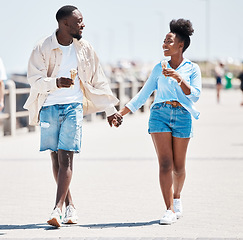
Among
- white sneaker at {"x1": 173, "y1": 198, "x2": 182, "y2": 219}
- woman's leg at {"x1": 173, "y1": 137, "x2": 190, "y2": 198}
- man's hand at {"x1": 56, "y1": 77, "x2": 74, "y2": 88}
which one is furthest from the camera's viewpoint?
white sneaker at {"x1": 173, "y1": 198, "x2": 182, "y2": 219}

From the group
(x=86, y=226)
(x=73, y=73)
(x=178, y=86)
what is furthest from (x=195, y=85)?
(x=86, y=226)

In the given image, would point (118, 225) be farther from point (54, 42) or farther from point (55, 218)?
point (54, 42)

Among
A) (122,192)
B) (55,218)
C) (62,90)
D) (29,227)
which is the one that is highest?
(62,90)

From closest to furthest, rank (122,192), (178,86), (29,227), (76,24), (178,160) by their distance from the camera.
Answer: (76,24)
(29,227)
(178,86)
(178,160)
(122,192)

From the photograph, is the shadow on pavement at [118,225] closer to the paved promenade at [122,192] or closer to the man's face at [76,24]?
the paved promenade at [122,192]

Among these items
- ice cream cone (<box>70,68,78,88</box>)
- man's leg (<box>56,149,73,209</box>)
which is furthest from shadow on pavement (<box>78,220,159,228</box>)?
ice cream cone (<box>70,68,78,88</box>)

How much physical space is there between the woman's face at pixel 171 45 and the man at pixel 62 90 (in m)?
0.62

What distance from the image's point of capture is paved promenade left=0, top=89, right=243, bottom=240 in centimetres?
648

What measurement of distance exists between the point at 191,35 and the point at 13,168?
4.74m

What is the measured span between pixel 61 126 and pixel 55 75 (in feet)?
1.40

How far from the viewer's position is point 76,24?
21.7ft

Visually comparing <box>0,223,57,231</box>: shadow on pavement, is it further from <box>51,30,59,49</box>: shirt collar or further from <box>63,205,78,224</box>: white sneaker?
<box>51,30,59,49</box>: shirt collar

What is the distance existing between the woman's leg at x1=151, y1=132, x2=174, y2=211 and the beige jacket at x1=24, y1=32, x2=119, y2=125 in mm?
482

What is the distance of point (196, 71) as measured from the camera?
691cm
